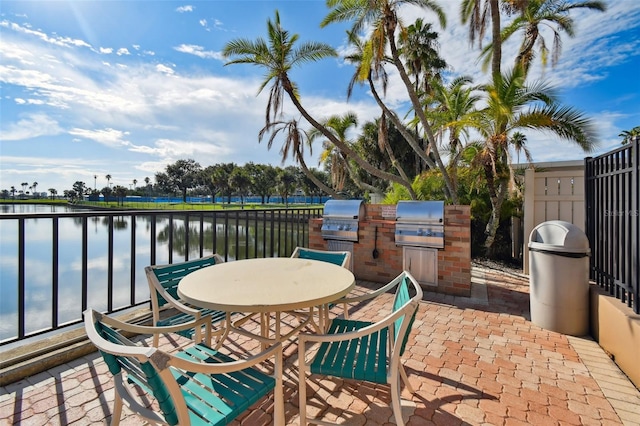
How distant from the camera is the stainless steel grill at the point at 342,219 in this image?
16.3ft

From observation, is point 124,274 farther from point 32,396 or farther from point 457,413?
point 457,413

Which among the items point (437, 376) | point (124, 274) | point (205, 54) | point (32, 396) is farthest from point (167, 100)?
point (437, 376)

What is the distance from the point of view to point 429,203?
14.4 feet

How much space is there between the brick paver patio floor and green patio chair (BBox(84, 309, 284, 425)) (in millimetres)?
539

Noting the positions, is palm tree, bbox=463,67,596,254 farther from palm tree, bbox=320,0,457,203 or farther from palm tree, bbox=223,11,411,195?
palm tree, bbox=223,11,411,195

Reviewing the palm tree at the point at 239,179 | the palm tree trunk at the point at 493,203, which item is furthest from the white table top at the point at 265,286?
the palm tree at the point at 239,179

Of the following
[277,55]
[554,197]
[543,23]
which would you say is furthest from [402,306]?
[543,23]

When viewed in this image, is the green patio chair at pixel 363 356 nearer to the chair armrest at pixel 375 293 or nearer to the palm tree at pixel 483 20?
the chair armrest at pixel 375 293

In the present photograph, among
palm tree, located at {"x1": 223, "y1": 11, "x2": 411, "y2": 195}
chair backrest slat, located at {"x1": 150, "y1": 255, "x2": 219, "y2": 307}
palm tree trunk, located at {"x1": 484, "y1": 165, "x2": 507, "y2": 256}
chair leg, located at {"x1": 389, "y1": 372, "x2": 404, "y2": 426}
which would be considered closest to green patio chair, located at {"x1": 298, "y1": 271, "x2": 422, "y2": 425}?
chair leg, located at {"x1": 389, "y1": 372, "x2": 404, "y2": 426}

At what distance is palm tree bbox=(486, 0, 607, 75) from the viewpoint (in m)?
9.04

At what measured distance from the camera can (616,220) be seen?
2717mm

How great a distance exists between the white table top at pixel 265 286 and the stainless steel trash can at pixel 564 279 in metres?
2.27

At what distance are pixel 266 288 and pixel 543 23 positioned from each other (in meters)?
12.4

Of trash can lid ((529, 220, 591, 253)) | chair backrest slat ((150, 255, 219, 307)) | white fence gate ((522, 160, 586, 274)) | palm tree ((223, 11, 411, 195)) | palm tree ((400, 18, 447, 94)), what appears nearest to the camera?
chair backrest slat ((150, 255, 219, 307))
